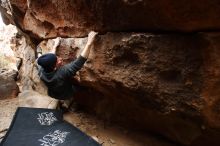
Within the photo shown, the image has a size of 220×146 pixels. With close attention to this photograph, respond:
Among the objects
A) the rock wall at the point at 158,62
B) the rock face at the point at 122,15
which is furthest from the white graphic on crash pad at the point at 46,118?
the rock face at the point at 122,15

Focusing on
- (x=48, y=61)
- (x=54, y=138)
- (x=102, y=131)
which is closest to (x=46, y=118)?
(x=54, y=138)

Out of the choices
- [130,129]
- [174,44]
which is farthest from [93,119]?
[174,44]

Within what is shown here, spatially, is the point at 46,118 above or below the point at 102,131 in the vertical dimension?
above

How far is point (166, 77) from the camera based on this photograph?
11.2 ft

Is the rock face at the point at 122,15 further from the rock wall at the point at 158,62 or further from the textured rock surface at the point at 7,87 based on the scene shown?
the textured rock surface at the point at 7,87

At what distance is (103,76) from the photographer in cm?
412

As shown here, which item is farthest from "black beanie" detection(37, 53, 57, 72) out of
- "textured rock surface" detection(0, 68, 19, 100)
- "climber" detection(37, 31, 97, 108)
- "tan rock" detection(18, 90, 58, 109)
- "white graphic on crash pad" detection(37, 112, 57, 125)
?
"textured rock surface" detection(0, 68, 19, 100)

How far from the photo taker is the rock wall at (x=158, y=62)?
9.78 feet

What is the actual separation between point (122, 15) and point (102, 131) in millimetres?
2244

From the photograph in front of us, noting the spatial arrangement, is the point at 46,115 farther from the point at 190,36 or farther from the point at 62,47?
the point at 190,36

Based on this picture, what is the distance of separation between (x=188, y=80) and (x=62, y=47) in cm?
271

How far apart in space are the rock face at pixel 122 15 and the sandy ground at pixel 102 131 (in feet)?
5.08

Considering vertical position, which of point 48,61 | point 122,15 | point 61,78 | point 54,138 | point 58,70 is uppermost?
point 122,15

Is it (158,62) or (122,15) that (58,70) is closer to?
(122,15)
